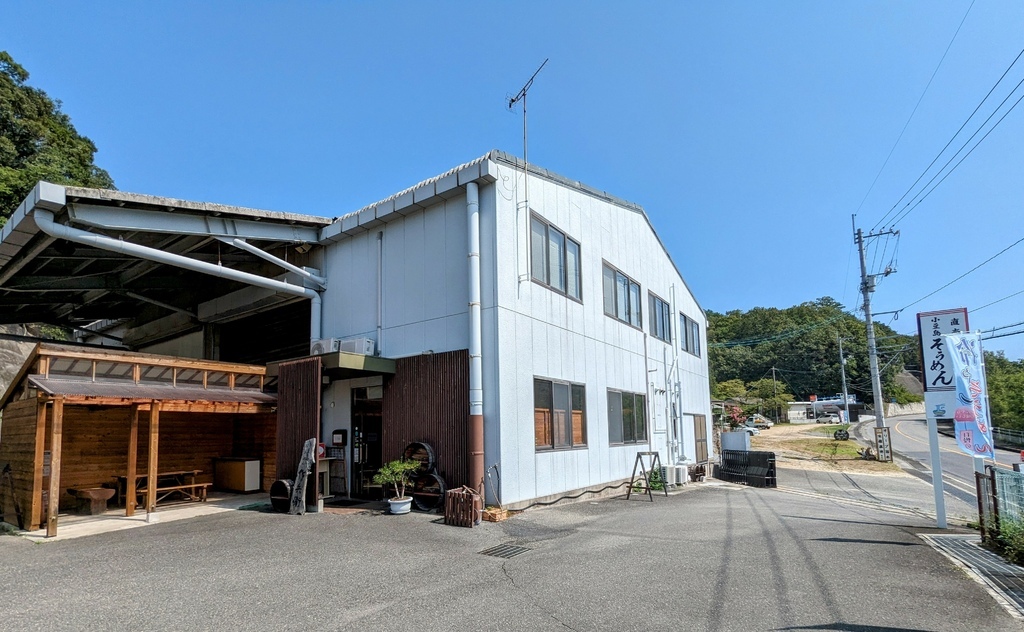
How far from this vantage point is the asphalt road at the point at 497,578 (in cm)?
450

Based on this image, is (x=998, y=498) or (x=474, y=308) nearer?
(x=998, y=498)

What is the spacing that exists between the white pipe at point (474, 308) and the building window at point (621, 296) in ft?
16.3

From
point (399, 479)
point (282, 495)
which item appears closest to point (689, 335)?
point (399, 479)

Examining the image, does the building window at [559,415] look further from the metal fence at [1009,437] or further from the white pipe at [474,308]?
the metal fence at [1009,437]

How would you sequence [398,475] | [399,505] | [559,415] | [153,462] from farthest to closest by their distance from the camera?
1. [559,415]
2. [153,462]
3. [398,475]
4. [399,505]

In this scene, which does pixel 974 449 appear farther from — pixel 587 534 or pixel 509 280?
pixel 509 280

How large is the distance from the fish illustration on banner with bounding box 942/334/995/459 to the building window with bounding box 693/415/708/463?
12326mm

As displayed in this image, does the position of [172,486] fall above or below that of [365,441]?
below

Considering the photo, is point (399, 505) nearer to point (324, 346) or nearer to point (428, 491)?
point (428, 491)

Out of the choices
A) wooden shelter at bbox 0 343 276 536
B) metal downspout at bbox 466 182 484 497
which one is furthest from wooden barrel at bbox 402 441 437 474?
wooden shelter at bbox 0 343 276 536

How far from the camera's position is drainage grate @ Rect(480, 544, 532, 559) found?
673cm

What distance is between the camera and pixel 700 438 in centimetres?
2053

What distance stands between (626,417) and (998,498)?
806cm

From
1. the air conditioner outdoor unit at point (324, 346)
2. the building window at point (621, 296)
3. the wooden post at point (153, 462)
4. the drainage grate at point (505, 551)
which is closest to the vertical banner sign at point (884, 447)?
the building window at point (621, 296)
